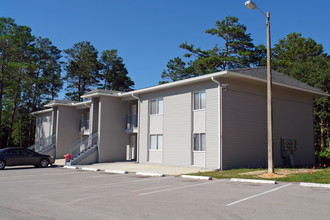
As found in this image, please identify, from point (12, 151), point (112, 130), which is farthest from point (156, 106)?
point (12, 151)

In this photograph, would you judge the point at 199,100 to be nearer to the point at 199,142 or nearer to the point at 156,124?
the point at 199,142

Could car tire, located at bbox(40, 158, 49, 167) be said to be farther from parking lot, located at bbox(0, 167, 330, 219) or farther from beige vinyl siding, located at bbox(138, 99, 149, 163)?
parking lot, located at bbox(0, 167, 330, 219)

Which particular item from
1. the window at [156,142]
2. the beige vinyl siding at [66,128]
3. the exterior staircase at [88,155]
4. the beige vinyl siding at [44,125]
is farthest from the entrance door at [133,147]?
the beige vinyl siding at [44,125]

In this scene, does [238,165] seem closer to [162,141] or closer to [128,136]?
[162,141]

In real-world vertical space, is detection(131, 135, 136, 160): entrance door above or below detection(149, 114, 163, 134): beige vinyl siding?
below

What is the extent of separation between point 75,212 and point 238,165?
12.9 meters

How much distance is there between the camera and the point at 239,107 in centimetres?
1878

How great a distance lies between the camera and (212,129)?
18234 mm

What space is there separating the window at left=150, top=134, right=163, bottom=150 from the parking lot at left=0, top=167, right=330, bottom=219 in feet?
35.7

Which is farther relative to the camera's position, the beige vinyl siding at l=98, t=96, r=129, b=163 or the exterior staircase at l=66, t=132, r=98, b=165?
A: the beige vinyl siding at l=98, t=96, r=129, b=163

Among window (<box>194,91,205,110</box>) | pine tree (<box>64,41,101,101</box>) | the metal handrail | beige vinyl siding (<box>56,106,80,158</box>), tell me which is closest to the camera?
window (<box>194,91,205,110</box>)

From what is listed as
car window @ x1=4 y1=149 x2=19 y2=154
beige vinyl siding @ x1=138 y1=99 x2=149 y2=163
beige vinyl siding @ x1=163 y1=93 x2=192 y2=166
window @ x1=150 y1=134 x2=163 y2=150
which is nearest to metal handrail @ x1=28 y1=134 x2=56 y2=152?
car window @ x1=4 y1=149 x2=19 y2=154

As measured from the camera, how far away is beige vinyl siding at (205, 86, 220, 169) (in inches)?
701

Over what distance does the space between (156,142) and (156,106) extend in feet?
8.80
